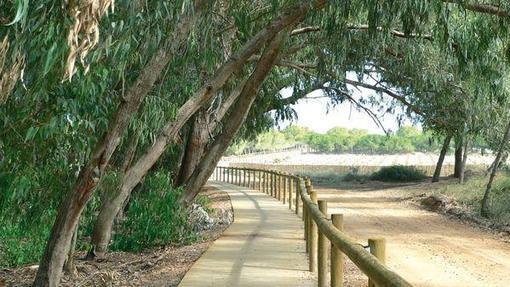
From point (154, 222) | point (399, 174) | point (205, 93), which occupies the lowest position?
point (154, 222)

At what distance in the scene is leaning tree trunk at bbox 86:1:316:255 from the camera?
8.97 meters

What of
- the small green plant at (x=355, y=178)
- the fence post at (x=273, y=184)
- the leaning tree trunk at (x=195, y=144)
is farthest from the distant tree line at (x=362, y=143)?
the leaning tree trunk at (x=195, y=144)

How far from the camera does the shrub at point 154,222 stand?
1194 cm

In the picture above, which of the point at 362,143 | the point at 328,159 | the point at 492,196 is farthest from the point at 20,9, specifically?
the point at 362,143

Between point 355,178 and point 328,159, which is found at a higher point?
point 328,159

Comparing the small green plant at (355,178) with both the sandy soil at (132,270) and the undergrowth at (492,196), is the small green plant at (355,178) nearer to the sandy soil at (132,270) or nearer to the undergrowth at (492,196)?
the undergrowth at (492,196)

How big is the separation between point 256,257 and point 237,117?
11.8 ft

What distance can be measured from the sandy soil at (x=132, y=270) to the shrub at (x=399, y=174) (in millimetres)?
22962

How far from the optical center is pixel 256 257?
9383mm

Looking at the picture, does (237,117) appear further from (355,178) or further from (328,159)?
(328,159)

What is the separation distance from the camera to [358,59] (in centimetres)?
1330

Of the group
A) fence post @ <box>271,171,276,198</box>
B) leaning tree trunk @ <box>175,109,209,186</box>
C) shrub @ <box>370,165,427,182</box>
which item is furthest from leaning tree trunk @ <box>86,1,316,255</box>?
shrub @ <box>370,165,427,182</box>

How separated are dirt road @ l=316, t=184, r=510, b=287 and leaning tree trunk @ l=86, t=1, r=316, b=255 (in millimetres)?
3218

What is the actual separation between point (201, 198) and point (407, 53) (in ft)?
25.1
